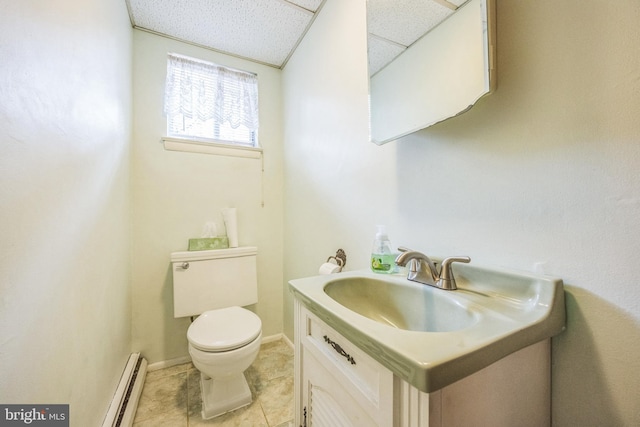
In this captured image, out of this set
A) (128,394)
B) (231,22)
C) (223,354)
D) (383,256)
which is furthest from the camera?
(231,22)

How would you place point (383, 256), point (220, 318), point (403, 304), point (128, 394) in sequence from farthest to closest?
point (220, 318), point (128, 394), point (383, 256), point (403, 304)

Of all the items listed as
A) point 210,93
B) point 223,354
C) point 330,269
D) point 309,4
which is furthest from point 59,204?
point 309,4

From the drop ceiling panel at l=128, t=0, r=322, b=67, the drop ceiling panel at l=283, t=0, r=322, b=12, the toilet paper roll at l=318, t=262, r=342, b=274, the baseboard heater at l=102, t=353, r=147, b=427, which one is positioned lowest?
the baseboard heater at l=102, t=353, r=147, b=427

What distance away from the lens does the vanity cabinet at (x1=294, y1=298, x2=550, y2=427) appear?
1.34 feet

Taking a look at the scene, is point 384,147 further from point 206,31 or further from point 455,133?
point 206,31

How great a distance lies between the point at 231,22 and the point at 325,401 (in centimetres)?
205

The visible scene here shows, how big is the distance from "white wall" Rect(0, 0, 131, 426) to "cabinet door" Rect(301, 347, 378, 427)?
66 cm

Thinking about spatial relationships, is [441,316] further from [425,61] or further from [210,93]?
[210,93]

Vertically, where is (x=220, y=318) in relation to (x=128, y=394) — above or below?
above

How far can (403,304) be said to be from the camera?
30.6 inches

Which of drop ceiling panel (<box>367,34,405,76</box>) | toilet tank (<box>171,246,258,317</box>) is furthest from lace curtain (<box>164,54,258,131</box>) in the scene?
drop ceiling panel (<box>367,34,405,76</box>)

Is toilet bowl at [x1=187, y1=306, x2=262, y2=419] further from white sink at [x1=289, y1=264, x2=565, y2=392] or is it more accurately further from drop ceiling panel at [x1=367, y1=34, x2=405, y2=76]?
drop ceiling panel at [x1=367, y1=34, x2=405, y2=76]

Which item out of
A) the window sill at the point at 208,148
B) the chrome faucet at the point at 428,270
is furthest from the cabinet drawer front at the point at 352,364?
the window sill at the point at 208,148

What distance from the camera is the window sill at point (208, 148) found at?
1706 mm
